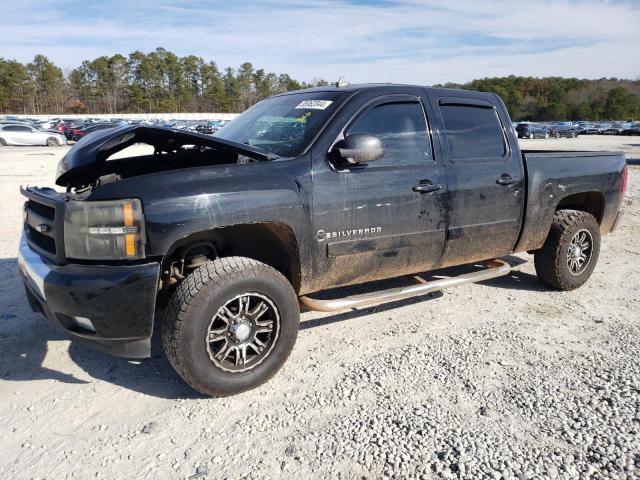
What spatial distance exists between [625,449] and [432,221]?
1875 millimetres

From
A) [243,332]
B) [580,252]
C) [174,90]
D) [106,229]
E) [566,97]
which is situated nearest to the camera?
[106,229]

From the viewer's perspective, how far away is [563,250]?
478cm

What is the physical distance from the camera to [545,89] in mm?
105812

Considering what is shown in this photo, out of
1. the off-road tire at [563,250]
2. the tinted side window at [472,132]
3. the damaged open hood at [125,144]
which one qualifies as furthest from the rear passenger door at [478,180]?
the damaged open hood at [125,144]

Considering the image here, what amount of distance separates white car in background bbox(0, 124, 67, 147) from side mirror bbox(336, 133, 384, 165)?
103 ft

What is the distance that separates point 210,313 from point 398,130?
77.2 inches

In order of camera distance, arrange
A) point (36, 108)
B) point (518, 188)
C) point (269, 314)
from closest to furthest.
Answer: point (269, 314)
point (518, 188)
point (36, 108)

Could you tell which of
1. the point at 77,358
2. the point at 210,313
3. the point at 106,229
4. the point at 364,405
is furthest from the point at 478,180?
the point at 77,358

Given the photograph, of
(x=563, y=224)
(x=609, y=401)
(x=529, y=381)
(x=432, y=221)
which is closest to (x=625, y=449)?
(x=609, y=401)

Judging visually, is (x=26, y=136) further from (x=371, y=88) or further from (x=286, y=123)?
(x=371, y=88)

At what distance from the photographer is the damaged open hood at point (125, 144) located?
9.89 feet

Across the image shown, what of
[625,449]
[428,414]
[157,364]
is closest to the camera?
[625,449]

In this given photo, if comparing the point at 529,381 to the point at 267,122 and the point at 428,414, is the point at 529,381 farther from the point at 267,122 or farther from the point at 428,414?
the point at 267,122

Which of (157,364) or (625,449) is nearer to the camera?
(625,449)
